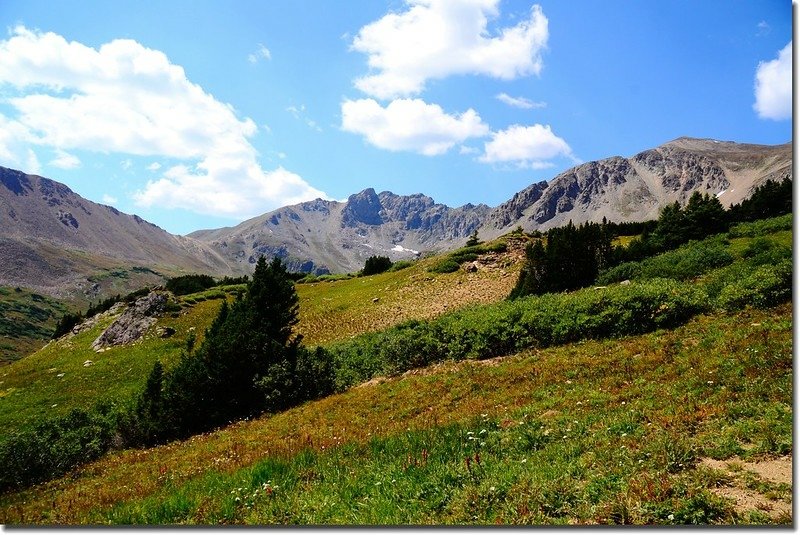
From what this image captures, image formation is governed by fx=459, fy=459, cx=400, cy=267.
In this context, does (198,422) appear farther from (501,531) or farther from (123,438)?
(501,531)

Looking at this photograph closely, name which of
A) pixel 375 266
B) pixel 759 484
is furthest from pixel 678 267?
pixel 375 266

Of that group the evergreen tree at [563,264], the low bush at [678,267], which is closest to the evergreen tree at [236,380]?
the evergreen tree at [563,264]

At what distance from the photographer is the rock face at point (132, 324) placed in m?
42.3

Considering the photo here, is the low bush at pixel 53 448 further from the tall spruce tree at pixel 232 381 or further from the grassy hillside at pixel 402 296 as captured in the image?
the grassy hillside at pixel 402 296

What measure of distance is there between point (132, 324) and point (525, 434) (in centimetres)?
4460

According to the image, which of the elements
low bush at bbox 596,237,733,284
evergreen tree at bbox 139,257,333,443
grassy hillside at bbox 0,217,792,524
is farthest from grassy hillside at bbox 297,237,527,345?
evergreen tree at bbox 139,257,333,443

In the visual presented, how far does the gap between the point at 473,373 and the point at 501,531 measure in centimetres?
1219

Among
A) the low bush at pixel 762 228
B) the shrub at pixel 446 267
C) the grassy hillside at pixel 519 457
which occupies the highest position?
the low bush at pixel 762 228

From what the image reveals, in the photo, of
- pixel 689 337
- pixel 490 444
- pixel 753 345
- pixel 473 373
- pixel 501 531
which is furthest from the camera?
pixel 473 373

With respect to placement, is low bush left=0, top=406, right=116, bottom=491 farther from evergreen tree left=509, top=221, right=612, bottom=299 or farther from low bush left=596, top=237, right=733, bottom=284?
low bush left=596, top=237, right=733, bottom=284

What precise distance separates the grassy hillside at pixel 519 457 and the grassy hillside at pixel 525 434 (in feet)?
0.13

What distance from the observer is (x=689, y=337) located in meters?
16.2

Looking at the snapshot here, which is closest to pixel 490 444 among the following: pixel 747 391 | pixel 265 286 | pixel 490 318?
pixel 747 391

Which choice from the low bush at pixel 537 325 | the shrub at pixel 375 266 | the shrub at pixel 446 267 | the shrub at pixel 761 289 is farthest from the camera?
the shrub at pixel 375 266
